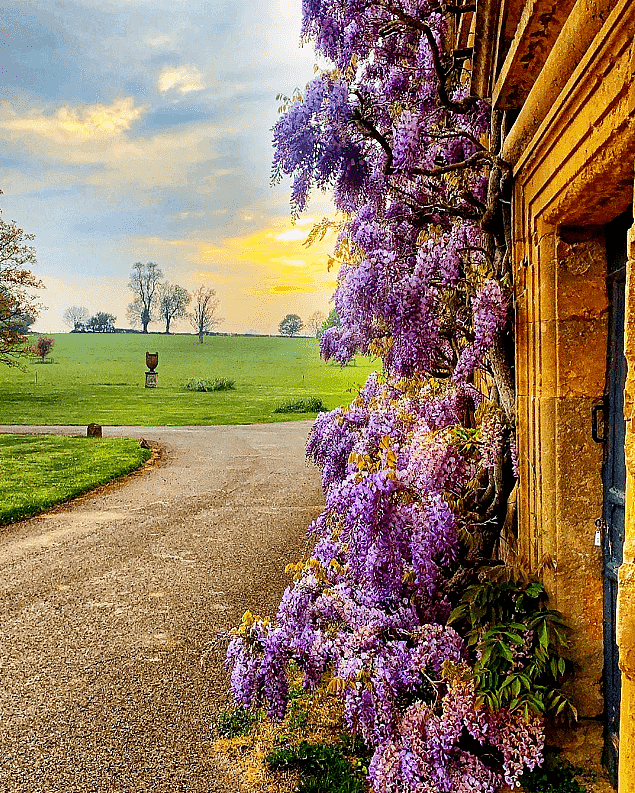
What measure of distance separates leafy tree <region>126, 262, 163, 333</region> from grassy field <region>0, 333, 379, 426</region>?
2879 mm

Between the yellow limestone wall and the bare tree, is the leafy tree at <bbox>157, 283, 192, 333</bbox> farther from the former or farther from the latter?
the yellow limestone wall

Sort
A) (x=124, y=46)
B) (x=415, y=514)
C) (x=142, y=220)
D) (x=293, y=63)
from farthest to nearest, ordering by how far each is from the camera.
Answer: (x=142, y=220) < (x=124, y=46) < (x=293, y=63) < (x=415, y=514)

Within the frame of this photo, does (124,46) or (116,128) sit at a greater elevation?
(124,46)

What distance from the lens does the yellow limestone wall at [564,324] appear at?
2555 mm

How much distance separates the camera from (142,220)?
222 ft

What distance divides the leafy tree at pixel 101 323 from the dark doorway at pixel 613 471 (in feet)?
→ 199

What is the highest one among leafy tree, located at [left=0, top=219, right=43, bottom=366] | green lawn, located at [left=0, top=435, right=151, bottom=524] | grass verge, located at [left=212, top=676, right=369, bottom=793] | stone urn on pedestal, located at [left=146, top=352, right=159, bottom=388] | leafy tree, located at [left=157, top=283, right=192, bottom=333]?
leafy tree, located at [left=157, top=283, right=192, bottom=333]

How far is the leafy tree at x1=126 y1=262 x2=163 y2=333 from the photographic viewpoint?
200ft

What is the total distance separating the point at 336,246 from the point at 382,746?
199 inches

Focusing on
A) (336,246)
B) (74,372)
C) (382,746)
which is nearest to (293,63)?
(336,246)

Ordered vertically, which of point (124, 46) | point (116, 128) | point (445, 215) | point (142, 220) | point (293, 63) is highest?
point (124, 46)

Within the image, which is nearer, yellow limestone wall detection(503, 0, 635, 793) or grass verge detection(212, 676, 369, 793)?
yellow limestone wall detection(503, 0, 635, 793)

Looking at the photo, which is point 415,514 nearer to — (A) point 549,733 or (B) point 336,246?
(A) point 549,733

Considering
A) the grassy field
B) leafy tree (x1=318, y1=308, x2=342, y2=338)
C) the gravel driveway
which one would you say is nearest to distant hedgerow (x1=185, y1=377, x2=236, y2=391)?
the grassy field
